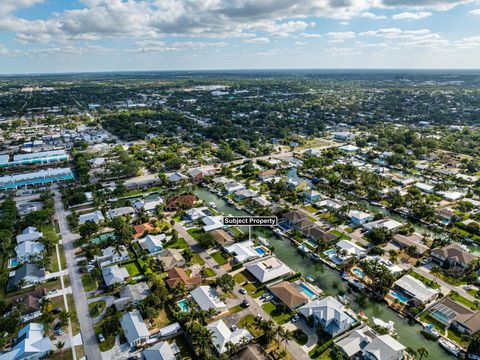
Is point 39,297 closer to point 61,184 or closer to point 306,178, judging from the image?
point 61,184

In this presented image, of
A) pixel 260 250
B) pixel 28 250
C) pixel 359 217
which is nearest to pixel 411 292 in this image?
pixel 359 217

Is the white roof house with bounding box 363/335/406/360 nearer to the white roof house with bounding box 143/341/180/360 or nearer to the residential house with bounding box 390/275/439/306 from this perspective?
the residential house with bounding box 390/275/439/306

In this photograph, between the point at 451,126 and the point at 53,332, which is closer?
the point at 53,332

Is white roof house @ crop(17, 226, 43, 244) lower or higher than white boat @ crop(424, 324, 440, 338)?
higher

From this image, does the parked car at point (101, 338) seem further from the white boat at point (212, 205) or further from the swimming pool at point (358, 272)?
the white boat at point (212, 205)

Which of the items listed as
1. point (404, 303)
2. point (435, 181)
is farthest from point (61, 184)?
point (435, 181)

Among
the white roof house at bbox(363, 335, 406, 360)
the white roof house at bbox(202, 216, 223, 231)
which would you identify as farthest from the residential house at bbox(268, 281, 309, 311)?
the white roof house at bbox(202, 216, 223, 231)

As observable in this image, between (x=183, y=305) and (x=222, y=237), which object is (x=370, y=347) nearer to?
(x=183, y=305)
